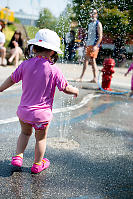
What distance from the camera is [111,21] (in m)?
23.2

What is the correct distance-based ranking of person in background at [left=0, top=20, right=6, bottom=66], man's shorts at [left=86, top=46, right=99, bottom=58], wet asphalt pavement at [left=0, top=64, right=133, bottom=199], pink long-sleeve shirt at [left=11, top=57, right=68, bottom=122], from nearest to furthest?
wet asphalt pavement at [left=0, top=64, right=133, bottom=199] → pink long-sleeve shirt at [left=11, top=57, right=68, bottom=122] → man's shorts at [left=86, top=46, right=99, bottom=58] → person in background at [left=0, top=20, right=6, bottom=66]

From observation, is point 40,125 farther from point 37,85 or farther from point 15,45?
point 15,45

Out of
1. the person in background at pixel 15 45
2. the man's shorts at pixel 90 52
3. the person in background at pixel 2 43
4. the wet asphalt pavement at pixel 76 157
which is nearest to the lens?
the wet asphalt pavement at pixel 76 157

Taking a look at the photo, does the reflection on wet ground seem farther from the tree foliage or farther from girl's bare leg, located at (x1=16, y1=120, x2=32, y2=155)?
the tree foliage

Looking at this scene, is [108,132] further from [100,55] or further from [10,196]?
[100,55]

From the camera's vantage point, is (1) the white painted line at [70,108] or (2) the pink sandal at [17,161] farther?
(1) the white painted line at [70,108]

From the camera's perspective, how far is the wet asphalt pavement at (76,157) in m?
2.41

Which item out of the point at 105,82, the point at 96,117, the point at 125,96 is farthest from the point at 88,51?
the point at 96,117

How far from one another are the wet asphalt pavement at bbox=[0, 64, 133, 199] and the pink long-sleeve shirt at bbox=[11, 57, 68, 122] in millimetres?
573

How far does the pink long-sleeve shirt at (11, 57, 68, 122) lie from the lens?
100 inches

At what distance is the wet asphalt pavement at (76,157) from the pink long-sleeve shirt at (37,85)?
57 centimetres

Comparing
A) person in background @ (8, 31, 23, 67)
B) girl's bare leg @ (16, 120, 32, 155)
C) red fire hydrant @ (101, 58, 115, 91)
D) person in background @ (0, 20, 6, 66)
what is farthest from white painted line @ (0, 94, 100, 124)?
person in background @ (8, 31, 23, 67)

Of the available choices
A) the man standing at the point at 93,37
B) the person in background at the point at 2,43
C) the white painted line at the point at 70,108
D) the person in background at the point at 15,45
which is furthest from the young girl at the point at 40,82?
the person in background at the point at 15,45

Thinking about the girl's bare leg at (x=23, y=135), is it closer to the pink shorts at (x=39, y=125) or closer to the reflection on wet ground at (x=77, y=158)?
the pink shorts at (x=39, y=125)
